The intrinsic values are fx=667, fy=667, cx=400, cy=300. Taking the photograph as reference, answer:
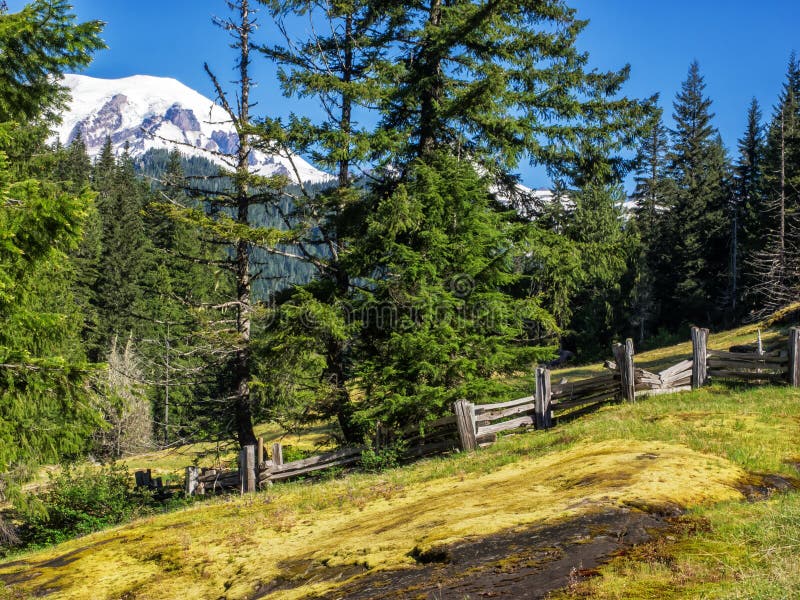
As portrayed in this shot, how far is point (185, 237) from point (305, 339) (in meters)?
51.0

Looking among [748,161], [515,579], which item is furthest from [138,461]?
[748,161]

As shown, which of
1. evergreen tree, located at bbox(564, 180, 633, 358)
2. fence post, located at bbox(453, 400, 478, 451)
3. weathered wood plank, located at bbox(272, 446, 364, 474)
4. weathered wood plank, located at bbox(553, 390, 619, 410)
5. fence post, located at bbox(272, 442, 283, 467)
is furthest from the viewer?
evergreen tree, located at bbox(564, 180, 633, 358)

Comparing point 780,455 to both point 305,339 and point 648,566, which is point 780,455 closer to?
point 648,566

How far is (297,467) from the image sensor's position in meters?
18.4

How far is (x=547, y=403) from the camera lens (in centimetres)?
1714

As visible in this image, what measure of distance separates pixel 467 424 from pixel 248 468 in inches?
253

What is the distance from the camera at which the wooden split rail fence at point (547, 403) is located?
654 inches

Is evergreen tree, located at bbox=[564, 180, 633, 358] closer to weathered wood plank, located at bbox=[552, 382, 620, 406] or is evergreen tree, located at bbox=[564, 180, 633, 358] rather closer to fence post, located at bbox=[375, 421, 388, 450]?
weathered wood plank, located at bbox=[552, 382, 620, 406]

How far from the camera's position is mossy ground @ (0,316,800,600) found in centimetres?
632

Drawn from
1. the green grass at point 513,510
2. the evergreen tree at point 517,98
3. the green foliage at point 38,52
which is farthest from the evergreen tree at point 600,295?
the green foliage at point 38,52

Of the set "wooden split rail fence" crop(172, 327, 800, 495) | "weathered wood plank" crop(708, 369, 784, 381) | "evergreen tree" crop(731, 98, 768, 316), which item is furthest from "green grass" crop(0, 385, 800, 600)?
"evergreen tree" crop(731, 98, 768, 316)

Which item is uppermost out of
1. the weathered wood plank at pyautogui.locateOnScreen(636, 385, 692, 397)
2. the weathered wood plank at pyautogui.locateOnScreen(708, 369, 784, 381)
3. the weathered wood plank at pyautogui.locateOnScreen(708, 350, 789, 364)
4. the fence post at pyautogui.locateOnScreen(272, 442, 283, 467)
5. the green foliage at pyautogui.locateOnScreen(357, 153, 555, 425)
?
the green foliage at pyautogui.locateOnScreen(357, 153, 555, 425)

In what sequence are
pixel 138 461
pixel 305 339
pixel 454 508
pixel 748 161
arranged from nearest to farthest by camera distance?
1. pixel 454 508
2. pixel 305 339
3. pixel 138 461
4. pixel 748 161

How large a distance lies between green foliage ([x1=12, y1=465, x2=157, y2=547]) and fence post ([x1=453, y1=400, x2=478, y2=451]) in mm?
10121
